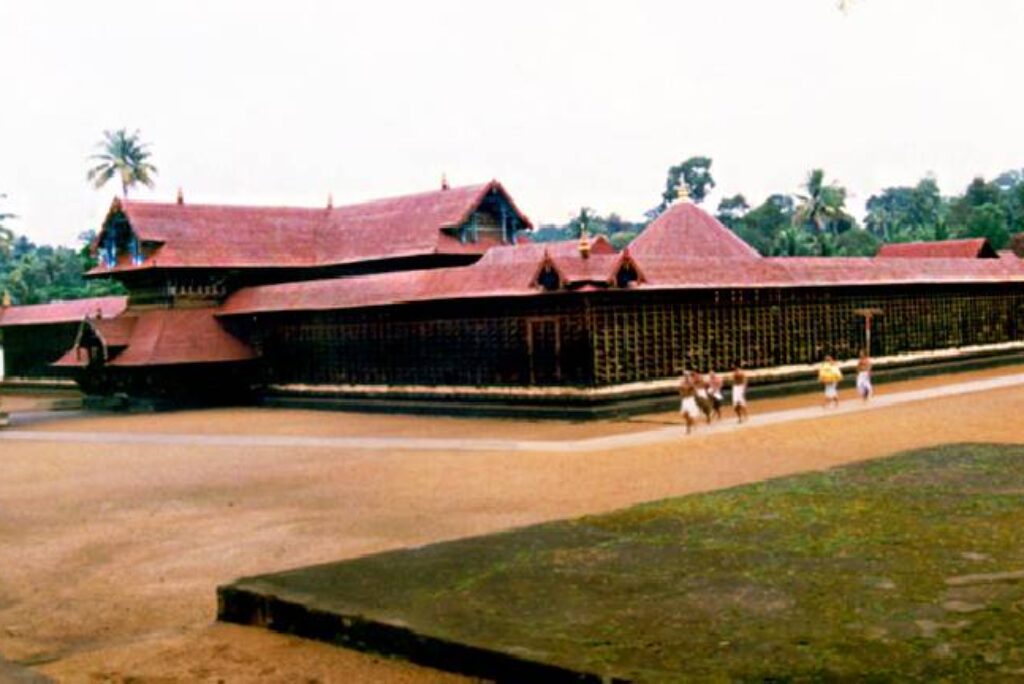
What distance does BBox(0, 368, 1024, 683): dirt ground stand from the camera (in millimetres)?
7168

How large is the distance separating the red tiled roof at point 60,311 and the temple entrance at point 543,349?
18.9 m

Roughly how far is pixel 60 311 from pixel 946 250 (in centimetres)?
3810

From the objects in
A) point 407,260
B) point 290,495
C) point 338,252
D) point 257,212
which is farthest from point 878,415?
point 257,212

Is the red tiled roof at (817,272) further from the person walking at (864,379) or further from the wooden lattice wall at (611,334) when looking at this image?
the person walking at (864,379)

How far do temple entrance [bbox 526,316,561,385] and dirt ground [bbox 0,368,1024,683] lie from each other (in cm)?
153

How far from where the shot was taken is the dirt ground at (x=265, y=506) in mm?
7168

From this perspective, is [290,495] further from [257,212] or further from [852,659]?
[257,212]

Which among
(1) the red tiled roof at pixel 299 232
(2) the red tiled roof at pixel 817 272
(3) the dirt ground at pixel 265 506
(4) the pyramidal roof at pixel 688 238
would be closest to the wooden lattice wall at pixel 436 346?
(3) the dirt ground at pixel 265 506

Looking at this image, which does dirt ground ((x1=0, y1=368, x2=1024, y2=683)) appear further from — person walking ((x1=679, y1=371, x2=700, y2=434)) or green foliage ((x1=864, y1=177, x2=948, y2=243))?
green foliage ((x1=864, y1=177, x2=948, y2=243))

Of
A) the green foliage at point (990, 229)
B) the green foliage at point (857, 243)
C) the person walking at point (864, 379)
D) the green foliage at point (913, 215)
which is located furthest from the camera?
the green foliage at point (913, 215)

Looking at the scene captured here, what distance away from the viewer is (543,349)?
24125 millimetres

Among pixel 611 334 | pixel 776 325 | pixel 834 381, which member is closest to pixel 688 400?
pixel 611 334

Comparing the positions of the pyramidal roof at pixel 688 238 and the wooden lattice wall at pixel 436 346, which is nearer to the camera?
the wooden lattice wall at pixel 436 346

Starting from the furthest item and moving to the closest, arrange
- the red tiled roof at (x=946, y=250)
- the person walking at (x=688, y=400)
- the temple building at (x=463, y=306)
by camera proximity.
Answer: the red tiled roof at (x=946, y=250) < the temple building at (x=463, y=306) < the person walking at (x=688, y=400)
